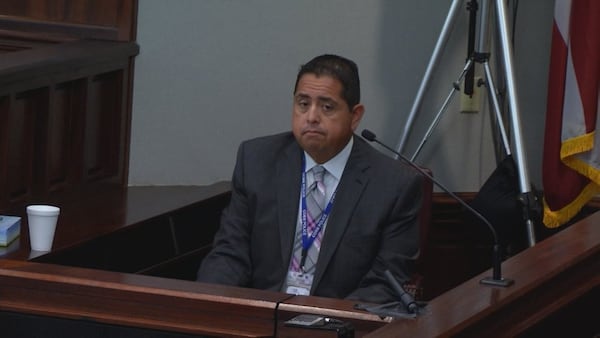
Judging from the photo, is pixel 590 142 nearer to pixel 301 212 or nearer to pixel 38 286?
pixel 301 212

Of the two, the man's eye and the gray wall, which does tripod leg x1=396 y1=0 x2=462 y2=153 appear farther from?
the man's eye

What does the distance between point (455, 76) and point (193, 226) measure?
1079 mm

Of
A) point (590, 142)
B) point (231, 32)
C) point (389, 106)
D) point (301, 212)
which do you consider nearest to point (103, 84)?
point (231, 32)

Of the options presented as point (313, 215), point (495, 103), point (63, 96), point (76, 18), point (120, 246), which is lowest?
point (120, 246)

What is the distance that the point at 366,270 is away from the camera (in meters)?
3.27

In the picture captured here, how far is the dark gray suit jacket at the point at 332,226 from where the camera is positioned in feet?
10.7

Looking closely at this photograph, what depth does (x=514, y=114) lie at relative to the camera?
3998mm

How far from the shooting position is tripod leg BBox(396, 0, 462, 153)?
162 inches

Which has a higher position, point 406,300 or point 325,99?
point 325,99

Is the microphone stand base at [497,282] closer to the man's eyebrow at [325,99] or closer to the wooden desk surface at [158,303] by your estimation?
the wooden desk surface at [158,303]

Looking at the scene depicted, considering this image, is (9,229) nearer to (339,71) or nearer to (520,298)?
(339,71)

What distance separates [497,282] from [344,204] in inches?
43.1

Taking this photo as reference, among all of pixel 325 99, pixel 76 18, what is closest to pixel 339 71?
pixel 325 99

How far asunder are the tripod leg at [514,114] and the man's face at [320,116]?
2.81 feet
